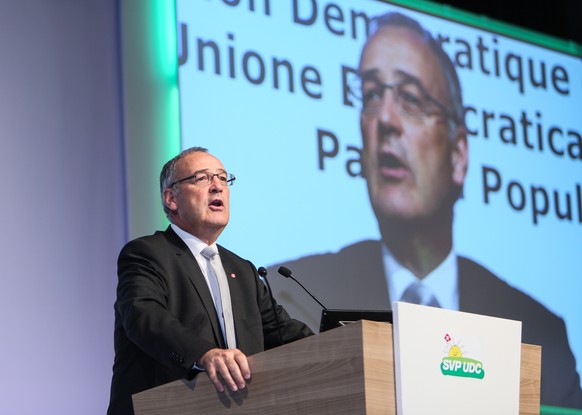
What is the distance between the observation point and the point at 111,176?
15.4ft

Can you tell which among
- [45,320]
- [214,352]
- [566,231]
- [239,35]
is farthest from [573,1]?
[214,352]

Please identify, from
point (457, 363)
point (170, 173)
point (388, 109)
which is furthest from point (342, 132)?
point (457, 363)

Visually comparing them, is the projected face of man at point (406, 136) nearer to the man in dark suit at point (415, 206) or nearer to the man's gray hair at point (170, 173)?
the man in dark suit at point (415, 206)

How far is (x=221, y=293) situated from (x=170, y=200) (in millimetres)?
396

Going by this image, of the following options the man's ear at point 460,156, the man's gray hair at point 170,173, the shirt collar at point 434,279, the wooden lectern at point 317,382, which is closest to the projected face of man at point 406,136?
the man's ear at point 460,156

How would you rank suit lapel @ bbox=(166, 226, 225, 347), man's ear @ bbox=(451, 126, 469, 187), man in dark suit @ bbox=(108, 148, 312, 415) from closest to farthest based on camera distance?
man in dark suit @ bbox=(108, 148, 312, 415) < suit lapel @ bbox=(166, 226, 225, 347) < man's ear @ bbox=(451, 126, 469, 187)

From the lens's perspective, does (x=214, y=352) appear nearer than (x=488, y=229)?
Yes

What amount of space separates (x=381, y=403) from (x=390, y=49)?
3.47 metres

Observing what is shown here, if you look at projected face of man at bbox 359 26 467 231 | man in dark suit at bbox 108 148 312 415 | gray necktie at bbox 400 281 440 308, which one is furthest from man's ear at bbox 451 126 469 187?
man in dark suit at bbox 108 148 312 415

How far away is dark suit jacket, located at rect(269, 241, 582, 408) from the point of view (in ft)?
15.4

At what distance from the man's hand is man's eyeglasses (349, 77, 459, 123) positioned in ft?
9.68

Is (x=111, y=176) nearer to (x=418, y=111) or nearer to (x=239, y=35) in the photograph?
(x=239, y=35)

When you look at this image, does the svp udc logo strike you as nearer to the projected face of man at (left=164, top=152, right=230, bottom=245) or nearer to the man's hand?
the man's hand

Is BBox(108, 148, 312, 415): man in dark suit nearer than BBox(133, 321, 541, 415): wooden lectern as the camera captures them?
No
